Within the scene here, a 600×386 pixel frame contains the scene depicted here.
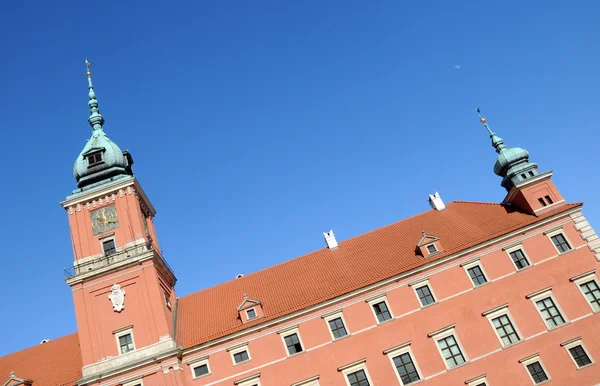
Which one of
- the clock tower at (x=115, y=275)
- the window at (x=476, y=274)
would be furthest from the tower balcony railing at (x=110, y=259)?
the window at (x=476, y=274)

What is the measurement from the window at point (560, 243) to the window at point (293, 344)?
49.0 feet

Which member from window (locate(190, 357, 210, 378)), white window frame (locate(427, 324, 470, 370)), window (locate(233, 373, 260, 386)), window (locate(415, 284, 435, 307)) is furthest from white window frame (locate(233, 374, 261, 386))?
window (locate(415, 284, 435, 307))

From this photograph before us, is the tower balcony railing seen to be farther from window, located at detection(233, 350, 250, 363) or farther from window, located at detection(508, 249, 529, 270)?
window, located at detection(508, 249, 529, 270)

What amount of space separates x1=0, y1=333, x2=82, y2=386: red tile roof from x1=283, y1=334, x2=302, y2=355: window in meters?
11.2

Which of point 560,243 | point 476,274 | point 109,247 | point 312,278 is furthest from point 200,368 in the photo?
point 560,243

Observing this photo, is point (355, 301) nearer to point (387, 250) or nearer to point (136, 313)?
point (387, 250)

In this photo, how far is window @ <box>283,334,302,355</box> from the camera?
2771cm

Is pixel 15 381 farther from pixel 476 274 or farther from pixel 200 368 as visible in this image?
pixel 476 274

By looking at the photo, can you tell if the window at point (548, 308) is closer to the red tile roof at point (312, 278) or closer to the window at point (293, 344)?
the red tile roof at point (312, 278)

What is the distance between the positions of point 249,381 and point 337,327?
5262 mm

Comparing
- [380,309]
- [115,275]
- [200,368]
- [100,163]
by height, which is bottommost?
[380,309]

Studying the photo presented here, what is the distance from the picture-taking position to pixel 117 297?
28438 millimetres

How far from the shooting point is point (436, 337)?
2723 cm

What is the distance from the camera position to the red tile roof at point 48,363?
28.9 m
